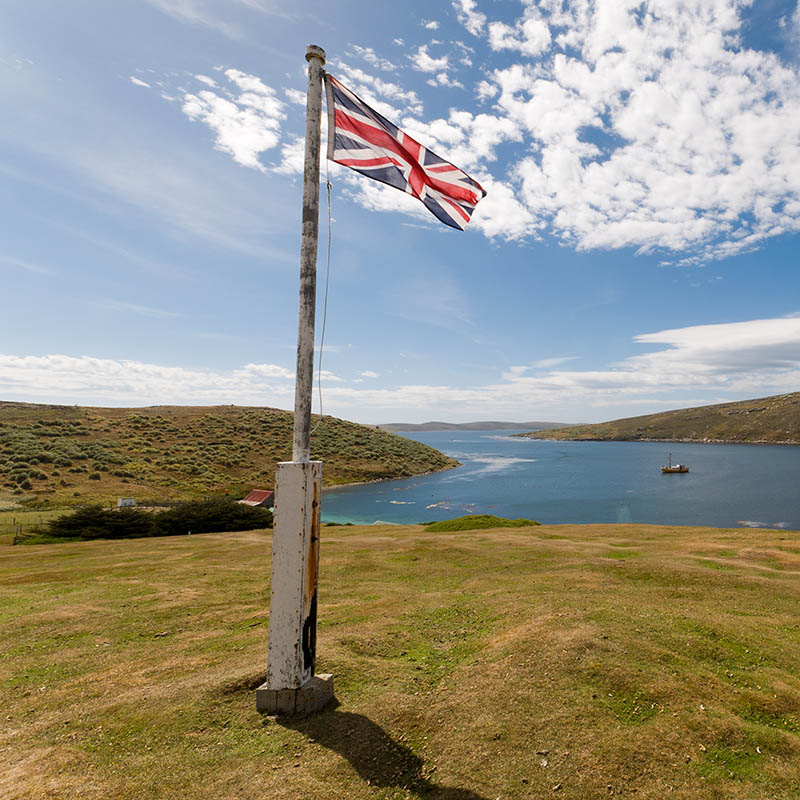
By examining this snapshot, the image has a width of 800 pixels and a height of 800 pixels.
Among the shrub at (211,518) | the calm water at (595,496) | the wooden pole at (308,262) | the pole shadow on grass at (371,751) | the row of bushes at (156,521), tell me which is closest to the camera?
the pole shadow on grass at (371,751)

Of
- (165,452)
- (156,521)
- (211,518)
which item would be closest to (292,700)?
(156,521)

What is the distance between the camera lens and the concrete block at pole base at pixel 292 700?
→ 6977 mm

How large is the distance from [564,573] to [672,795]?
474 inches

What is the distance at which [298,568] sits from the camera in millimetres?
6961

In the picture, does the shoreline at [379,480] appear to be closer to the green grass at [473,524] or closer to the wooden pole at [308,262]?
the green grass at [473,524]

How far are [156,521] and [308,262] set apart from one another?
41031mm

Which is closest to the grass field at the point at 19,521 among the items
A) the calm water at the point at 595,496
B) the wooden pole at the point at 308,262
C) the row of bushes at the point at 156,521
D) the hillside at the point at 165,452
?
the row of bushes at the point at 156,521

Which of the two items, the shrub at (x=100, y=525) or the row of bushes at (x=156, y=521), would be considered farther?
the row of bushes at (x=156, y=521)

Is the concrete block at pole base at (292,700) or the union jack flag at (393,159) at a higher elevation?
the union jack flag at (393,159)

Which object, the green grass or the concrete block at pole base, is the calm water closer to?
the green grass

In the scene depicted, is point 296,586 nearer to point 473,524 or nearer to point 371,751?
point 371,751

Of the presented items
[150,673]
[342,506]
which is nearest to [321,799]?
[150,673]

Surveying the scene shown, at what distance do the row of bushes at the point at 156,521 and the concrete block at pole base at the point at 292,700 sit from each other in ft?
123

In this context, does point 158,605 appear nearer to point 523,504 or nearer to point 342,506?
point 342,506
